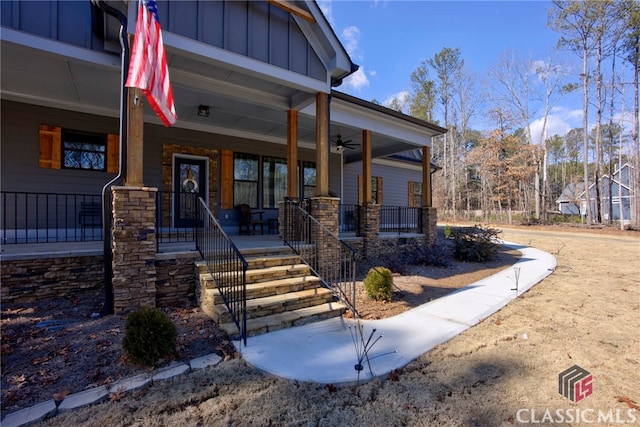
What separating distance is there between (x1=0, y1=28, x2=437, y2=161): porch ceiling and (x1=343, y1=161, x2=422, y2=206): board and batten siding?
11.1 feet

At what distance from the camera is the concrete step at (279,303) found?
4043 mm

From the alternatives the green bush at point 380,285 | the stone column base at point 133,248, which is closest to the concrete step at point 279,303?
the green bush at point 380,285

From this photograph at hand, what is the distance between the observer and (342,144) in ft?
32.7

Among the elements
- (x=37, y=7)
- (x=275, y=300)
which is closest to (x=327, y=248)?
(x=275, y=300)

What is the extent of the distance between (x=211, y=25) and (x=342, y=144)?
561 centimetres

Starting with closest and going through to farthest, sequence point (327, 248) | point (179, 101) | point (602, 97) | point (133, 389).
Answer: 1. point (133, 389)
2. point (327, 248)
3. point (179, 101)
4. point (602, 97)

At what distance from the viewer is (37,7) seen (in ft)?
14.3

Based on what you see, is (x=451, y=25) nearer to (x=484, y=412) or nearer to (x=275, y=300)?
(x=275, y=300)

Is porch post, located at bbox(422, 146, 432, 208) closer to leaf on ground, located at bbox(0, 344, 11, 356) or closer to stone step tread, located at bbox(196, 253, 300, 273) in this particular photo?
stone step tread, located at bbox(196, 253, 300, 273)

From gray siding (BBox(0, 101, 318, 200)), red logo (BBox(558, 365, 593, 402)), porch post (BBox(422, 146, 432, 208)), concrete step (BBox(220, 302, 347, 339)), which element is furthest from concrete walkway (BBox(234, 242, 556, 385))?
gray siding (BBox(0, 101, 318, 200))

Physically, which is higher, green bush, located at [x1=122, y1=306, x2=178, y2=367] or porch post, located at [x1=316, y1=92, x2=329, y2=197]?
porch post, located at [x1=316, y1=92, x2=329, y2=197]

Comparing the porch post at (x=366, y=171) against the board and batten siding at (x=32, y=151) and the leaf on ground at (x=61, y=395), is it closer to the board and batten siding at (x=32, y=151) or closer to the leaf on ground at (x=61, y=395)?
the board and batten siding at (x=32, y=151)

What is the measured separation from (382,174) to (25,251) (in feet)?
38.7

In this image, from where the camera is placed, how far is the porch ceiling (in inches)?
189
